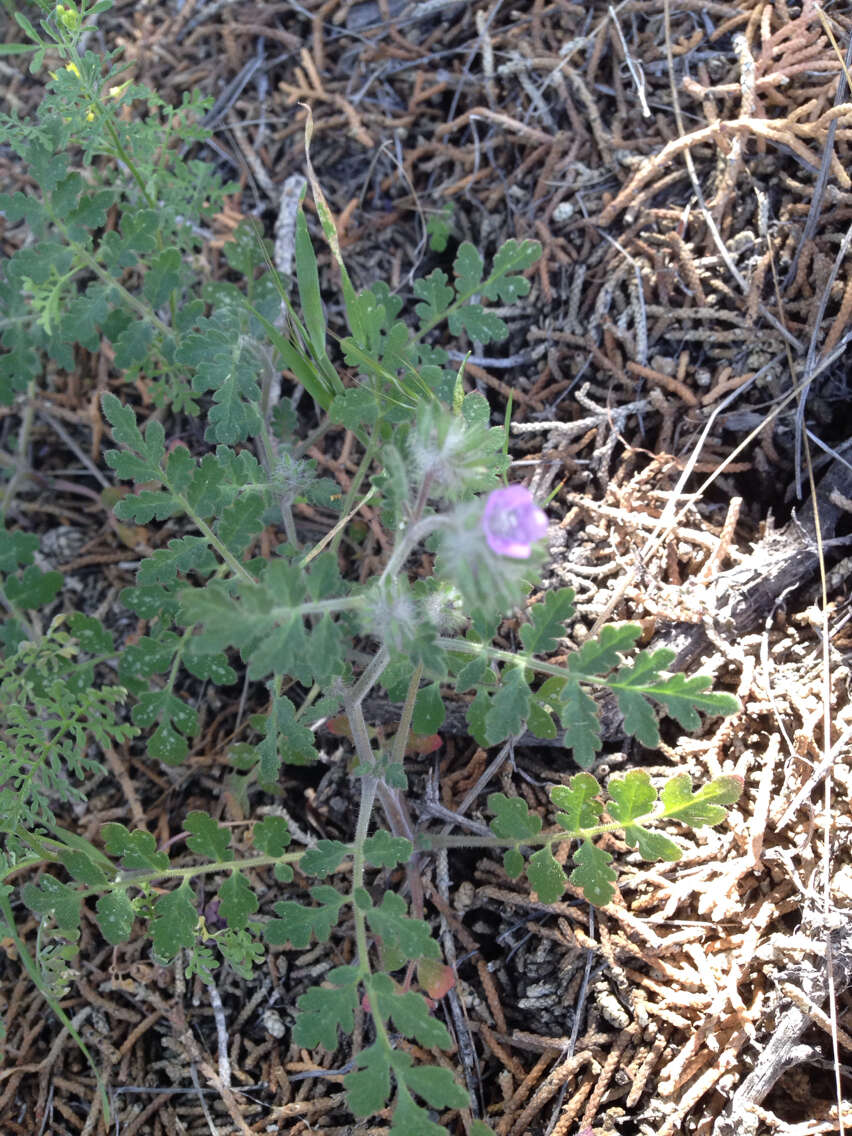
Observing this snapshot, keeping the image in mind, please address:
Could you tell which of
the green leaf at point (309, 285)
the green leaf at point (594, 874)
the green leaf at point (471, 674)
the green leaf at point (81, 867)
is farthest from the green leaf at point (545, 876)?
the green leaf at point (309, 285)

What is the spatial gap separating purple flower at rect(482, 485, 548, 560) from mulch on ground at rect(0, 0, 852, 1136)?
39.6 inches

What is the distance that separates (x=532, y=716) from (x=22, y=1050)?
5.42ft

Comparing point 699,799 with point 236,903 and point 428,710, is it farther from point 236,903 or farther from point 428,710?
point 236,903

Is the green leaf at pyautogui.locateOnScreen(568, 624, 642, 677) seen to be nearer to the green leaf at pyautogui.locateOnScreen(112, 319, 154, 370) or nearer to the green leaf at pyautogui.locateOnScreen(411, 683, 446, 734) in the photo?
the green leaf at pyautogui.locateOnScreen(411, 683, 446, 734)

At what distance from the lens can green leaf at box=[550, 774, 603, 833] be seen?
2.11 metres

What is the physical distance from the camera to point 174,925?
210cm

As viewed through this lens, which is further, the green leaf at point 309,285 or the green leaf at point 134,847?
the green leaf at point 309,285

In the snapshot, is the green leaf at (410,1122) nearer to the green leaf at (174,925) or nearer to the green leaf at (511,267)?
the green leaf at (174,925)

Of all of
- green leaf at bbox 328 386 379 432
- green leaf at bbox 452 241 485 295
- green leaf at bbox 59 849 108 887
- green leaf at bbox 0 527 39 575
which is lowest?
green leaf at bbox 59 849 108 887

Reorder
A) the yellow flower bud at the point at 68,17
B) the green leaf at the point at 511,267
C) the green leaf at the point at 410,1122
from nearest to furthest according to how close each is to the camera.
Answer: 1. the green leaf at the point at 410,1122
2. the yellow flower bud at the point at 68,17
3. the green leaf at the point at 511,267

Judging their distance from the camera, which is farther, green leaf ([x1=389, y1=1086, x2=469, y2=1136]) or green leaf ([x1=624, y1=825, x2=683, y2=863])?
green leaf ([x1=624, y1=825, x2=683, y2=863])

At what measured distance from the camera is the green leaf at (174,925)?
2.09m

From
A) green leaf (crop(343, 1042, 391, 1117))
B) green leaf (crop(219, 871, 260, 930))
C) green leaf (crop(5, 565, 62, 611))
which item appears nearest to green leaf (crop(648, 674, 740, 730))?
green leaf (crop(343, 1042, 391, 1117))

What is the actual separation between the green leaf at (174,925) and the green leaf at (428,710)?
2.15 feet
